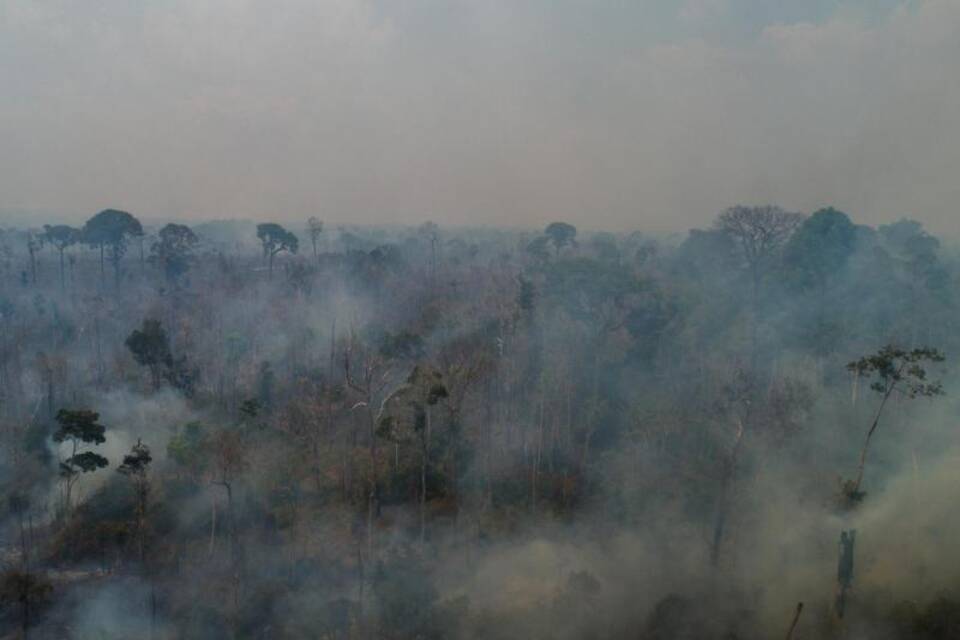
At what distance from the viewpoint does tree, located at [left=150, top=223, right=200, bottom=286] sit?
42531 millimetres

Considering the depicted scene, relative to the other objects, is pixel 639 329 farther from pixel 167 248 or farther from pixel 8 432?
pixel 167 248

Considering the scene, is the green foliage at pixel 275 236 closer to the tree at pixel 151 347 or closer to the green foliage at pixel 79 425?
the tree at pixel 151 347

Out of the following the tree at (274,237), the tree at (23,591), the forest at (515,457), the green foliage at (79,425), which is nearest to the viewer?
the tree at (23,591)

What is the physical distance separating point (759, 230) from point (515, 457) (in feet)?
61.6

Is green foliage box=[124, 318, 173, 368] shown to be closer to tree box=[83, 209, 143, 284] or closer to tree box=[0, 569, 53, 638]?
tree box=[0, 569, 53, 638]

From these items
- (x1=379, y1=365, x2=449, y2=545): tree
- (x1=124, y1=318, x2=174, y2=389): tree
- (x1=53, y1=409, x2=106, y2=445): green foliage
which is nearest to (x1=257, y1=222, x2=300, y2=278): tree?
(x1=124, y1=318, x2=174, y2=389): tree

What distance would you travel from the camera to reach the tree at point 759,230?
3462 cm

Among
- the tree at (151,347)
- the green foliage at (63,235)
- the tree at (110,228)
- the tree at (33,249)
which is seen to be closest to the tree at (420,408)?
the tree at (151,347)

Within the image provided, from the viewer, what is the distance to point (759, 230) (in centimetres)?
3547

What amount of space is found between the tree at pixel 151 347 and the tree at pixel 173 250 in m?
15.8

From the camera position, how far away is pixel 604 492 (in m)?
23.4

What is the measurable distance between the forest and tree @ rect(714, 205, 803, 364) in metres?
0.15

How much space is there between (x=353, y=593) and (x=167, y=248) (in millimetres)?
30620

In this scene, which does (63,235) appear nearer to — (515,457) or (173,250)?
(173,250)
